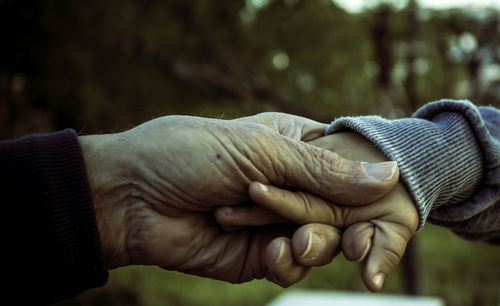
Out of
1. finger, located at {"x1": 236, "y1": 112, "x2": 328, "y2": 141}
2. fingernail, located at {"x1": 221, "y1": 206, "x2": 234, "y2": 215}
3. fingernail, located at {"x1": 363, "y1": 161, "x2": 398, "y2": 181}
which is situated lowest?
fingernail, located at {"x1": 221, "y1": 206, "x2": 234, "y2": 215}

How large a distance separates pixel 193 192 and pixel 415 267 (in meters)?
3.92

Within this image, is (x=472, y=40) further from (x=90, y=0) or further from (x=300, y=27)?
(x=90, y=0)

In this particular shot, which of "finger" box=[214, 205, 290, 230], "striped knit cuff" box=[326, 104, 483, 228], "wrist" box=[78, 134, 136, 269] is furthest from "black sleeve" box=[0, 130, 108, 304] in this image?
"striped knit cuff" box=[326, 104, 483, 228]

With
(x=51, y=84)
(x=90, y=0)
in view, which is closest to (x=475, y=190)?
(x=90, y=0)

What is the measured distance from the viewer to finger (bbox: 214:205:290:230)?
1913mm

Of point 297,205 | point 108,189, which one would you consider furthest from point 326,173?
point 108,189

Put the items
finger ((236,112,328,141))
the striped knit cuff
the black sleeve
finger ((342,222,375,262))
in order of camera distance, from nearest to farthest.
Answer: the black sleeve < finger ((342,222,375,262)) < the striped knit cuff < finger ((236,112,328,141))

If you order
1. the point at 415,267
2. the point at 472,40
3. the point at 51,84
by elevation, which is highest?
the point at 472,40

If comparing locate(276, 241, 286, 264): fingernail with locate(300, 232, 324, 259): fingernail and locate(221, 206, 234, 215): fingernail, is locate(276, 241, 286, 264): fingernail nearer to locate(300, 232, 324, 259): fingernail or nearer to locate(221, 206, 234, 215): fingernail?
locate(300, 232, 324, 259): fingernail

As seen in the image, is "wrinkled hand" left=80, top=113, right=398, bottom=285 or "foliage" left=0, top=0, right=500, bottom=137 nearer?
"wrinkled hand" left=80, top=113, right=398, bottom=285

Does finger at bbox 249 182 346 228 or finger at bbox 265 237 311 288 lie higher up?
finger at bbox 249 182 346 228

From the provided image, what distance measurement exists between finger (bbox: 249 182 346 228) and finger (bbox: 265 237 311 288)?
0.41ft

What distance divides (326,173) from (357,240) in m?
0.27

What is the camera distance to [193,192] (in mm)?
1848
